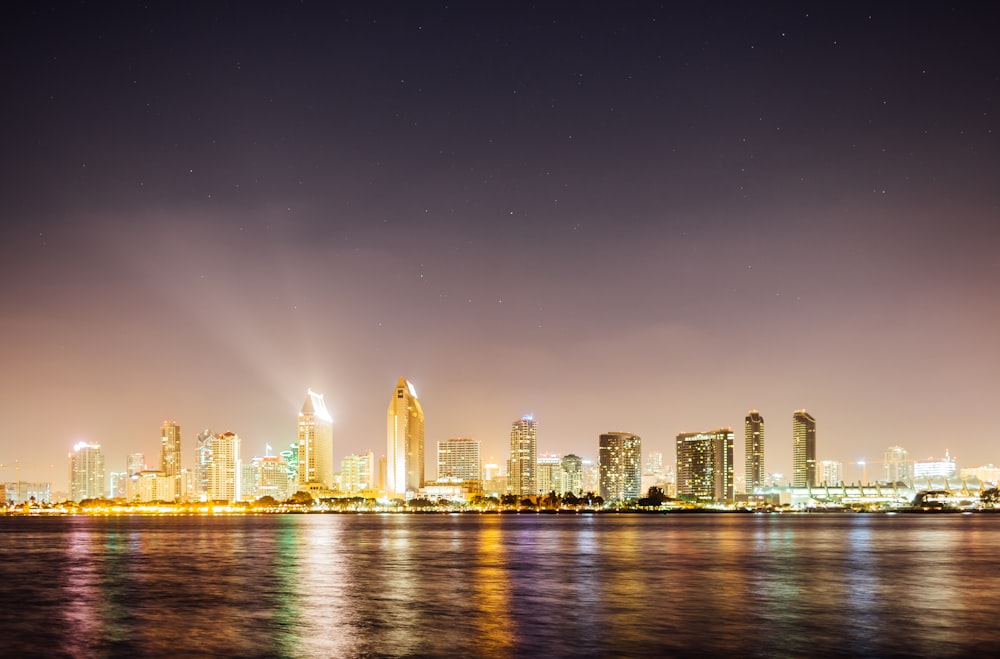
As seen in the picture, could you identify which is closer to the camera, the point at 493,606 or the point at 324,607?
the point at 324,607

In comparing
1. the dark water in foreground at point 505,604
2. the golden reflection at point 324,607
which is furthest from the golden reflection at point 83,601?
the golden reflection at point 324,607

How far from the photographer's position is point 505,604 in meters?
52.2

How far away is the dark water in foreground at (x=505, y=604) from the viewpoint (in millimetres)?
40000

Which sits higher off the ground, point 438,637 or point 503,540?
point 438,637

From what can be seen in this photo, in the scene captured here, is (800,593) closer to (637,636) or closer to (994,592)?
(994,592)

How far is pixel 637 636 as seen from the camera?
42062 millimetres

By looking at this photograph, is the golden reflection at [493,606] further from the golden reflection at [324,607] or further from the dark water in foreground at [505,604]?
the golden reflection at [324,607]

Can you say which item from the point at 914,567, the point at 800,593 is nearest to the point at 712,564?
the point at 914,567

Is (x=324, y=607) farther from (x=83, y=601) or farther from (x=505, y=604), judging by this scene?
(x=83, y=601)

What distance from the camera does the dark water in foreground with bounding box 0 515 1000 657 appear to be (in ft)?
131

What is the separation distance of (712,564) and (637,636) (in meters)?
40.5

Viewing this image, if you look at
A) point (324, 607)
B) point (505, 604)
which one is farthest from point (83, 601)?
point (505, 604)

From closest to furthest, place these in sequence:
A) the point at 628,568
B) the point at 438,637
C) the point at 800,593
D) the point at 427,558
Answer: the point at 438,637
the point at 800,593
the point at 628,568
the point at 427,558

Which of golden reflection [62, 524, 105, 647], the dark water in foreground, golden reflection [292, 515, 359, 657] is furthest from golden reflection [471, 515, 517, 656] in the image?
golden reflection [62, 524, 105, 647]
